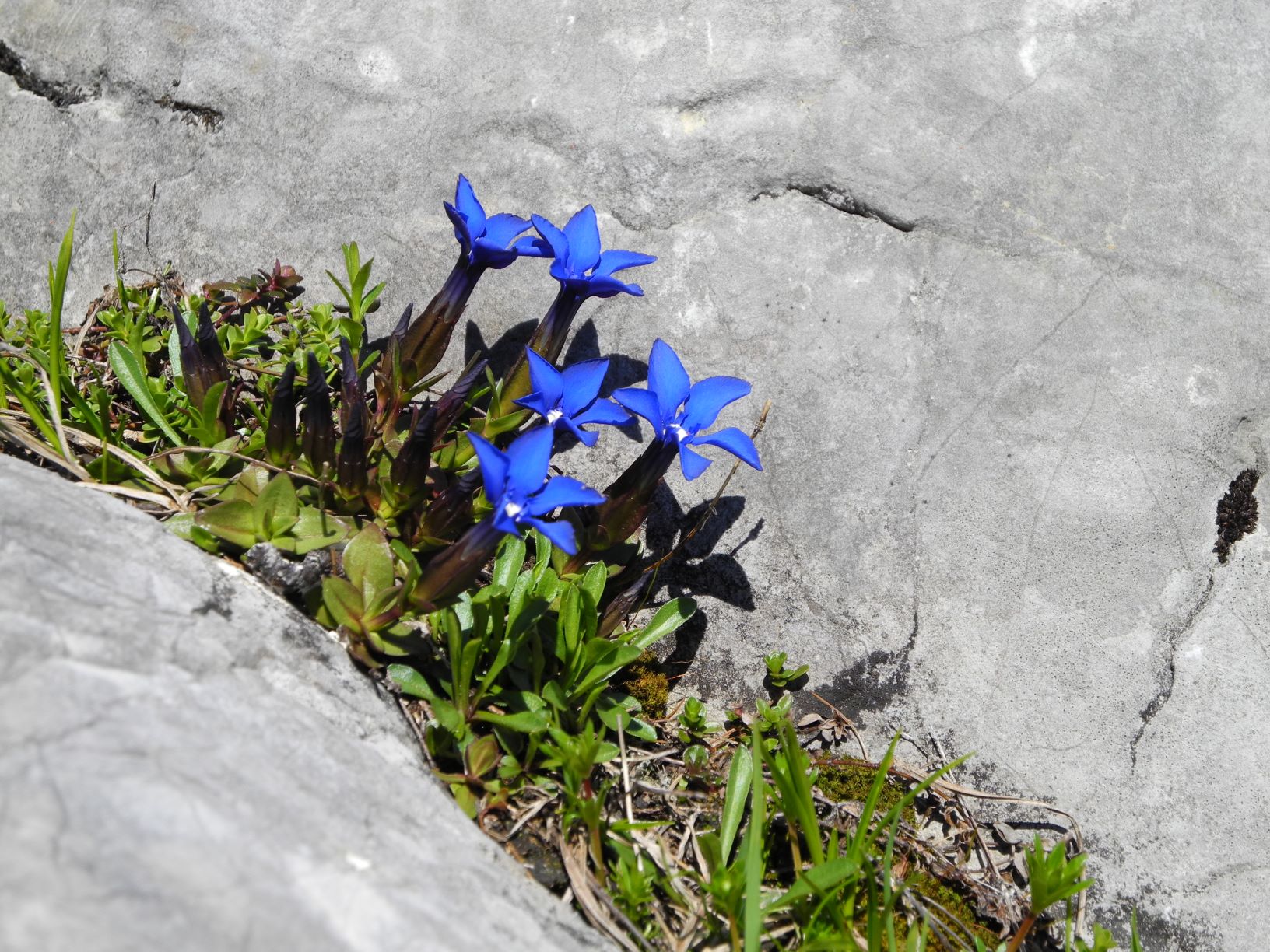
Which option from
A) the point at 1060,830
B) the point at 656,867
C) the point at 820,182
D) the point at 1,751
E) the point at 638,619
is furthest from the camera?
the point at 820,182

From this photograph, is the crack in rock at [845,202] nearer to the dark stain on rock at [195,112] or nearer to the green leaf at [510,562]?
the green leaf at [510,562]

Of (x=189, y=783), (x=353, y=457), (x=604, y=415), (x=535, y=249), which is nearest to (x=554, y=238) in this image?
(x=535, y=249)

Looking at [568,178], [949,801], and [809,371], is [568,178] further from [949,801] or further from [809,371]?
[949,801]

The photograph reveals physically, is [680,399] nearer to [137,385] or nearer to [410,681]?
[410,681]

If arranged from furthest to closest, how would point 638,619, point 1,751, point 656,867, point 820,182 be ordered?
point 820,182
point 638,619
point 656,867
point 1,751

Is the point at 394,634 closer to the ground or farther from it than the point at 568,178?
closer to the ground

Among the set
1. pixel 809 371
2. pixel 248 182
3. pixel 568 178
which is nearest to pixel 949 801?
pixel 809 371
